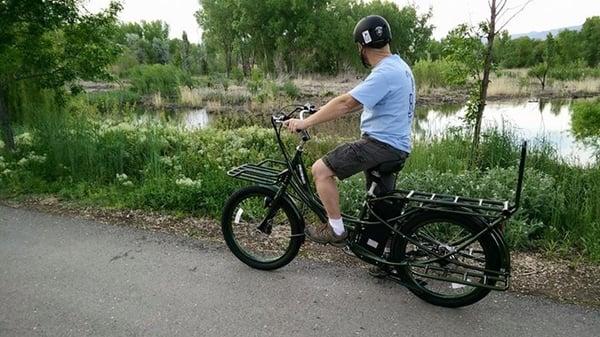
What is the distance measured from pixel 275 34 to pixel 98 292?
43825 millimetres

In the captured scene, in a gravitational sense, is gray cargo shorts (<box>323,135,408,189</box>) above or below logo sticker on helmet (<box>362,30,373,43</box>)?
below

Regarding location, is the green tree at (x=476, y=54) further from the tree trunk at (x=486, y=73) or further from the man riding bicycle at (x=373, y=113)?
the man riding bicycle at (x=373, y=113)

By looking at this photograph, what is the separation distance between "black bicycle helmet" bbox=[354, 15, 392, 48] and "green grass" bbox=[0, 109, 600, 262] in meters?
2.23

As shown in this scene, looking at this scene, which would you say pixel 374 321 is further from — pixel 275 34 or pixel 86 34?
pixel 275 34

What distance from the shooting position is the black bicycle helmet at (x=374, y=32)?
3291mm

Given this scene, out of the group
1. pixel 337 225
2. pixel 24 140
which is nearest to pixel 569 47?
pixel 24 140

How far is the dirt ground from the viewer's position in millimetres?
3697

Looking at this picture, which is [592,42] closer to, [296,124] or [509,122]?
[509,122]

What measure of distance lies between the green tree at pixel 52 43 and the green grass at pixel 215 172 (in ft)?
2.60

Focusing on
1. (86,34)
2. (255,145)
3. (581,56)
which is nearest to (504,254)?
(255,145)

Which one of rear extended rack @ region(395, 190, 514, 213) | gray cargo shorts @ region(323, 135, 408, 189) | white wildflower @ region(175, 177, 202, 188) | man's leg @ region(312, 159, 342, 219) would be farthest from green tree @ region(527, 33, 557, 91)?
man's leg @ region(312, 159, 342, 219)

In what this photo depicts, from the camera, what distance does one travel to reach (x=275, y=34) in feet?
148

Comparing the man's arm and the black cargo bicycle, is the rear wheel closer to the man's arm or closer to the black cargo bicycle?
the black cargo bicycle

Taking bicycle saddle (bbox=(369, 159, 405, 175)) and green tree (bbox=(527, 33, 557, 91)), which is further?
green tree (bbox=(527, 33, 557, 91))
